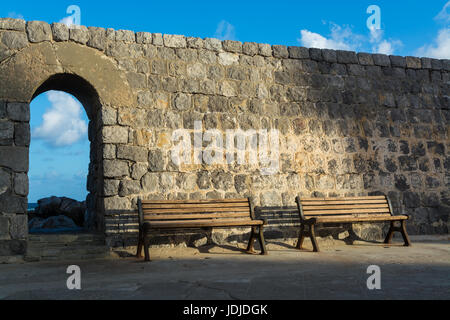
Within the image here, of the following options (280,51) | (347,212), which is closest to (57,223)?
(280,51)

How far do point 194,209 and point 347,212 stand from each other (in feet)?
7.13

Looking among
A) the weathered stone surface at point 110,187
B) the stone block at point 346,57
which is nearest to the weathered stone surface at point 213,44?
the stone block at point 346,57

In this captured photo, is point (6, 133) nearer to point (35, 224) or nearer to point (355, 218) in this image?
point (35, 224)

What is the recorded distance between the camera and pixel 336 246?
18.9 feet

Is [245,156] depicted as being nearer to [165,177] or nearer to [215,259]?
[165,177]

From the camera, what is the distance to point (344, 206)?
5770 millimetres

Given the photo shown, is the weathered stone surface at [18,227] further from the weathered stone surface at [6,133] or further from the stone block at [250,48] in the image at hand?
the stone block at [250,48]

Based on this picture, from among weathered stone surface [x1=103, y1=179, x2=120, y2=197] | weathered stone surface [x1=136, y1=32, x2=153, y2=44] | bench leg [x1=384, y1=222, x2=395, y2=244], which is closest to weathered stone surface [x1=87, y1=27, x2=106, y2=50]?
weathered stone surface [x1=136, y1=32, x2=153, y2=44]

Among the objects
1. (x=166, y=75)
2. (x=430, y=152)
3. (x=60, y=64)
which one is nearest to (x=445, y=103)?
(x=430, y=152)

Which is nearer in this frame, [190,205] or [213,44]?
[190,205]

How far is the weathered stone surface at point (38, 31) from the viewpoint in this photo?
512cm

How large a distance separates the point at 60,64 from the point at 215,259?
10.2 feet

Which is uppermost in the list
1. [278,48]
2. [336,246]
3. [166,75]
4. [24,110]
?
[278,48]
